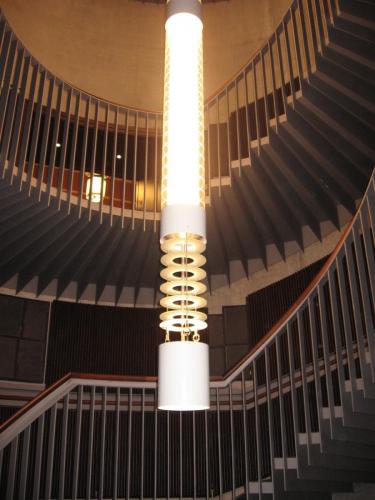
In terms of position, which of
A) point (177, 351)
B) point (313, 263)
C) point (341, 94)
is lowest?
point (177, 351)

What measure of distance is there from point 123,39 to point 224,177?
15.9 ft

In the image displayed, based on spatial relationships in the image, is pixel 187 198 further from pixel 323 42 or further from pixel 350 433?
pixel 323 42

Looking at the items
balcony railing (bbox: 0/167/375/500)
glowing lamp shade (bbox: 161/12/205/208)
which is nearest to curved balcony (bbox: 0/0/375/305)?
balcony railing (bbox: 0/167/375/500)

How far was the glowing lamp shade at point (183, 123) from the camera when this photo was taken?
1256mm

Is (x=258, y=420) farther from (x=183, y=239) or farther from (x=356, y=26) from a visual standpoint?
(x=356, y=26)

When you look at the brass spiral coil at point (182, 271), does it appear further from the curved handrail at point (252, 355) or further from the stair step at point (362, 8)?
the stair step at point (362, 8)

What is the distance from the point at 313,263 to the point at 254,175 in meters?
1.80

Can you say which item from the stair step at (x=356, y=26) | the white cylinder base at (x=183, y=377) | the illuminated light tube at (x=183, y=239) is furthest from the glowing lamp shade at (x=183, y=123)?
the stair step at (x=356, y=26)

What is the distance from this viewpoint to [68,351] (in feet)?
25.1

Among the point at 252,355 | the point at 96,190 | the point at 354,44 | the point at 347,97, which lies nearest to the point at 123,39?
the point at 96,190

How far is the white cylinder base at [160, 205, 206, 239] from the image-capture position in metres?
1.24

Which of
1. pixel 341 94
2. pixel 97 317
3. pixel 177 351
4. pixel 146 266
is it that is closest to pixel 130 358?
pixel 97 317

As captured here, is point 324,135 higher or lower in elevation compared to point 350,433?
higher

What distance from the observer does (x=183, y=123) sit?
4.24 feet
